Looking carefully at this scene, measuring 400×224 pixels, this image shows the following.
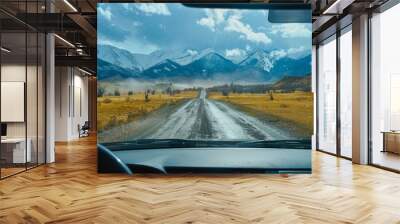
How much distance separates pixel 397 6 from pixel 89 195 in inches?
255

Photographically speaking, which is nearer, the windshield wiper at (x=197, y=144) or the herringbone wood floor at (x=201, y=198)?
the herringbone wood floor at (x=201, y=198)

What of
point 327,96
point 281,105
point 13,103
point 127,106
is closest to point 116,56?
point 127,106

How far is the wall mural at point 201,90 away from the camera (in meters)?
6.71

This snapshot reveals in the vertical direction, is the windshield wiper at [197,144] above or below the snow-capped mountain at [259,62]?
below

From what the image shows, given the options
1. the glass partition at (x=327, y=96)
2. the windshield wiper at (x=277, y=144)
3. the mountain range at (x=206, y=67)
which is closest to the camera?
the windshield wiper at (x=277, y=144)

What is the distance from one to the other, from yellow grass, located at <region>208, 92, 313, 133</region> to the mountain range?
0.34 metres

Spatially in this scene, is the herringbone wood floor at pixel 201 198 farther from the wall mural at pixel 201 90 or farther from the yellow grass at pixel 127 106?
the yellow grass at pixel 127 106

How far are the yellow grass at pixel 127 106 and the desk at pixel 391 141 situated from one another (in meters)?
4.05

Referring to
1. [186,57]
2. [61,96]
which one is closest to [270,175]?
[186,57]

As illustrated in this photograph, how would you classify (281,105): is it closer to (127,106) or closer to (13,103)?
(127,106)

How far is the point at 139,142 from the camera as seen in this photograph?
265 inches

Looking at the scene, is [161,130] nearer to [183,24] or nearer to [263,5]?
[183,24]

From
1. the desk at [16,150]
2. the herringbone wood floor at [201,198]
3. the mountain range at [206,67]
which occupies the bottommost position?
the herringbone wood floor at [201,198]

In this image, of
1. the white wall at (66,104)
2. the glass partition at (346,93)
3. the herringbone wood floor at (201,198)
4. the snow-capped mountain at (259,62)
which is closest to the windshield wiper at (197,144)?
the herringbone wood floor at (201,198)
